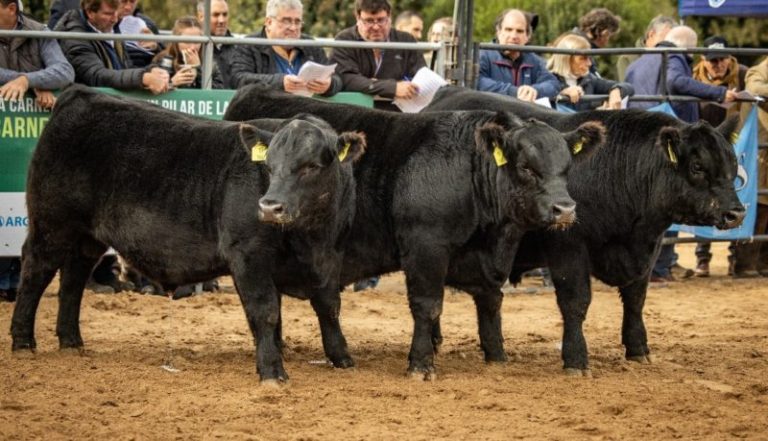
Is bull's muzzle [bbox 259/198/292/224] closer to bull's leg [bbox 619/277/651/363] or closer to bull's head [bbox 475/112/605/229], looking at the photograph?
bull's head [bbox 475/112/605/229]

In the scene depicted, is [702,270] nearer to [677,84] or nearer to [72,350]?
[677,84]

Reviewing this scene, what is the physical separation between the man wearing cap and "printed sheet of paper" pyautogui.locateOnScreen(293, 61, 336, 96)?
4.00 m

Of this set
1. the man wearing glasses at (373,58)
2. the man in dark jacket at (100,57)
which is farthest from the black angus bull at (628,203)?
the man in dark jacket at (100,57)

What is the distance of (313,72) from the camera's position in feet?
34.3

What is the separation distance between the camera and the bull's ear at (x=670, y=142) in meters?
8.53

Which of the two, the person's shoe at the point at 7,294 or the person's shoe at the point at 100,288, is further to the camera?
the person's shoe at the point at 100,288

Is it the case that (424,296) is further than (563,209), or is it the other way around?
(424,296)

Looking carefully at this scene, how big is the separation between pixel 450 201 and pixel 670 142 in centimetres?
156

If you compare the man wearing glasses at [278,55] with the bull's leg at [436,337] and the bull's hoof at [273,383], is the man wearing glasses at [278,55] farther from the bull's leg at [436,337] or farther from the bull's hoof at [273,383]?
the bull's hoof at [273,383]

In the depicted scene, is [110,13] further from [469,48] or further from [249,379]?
[249,379]

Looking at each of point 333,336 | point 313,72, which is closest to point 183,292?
point 313,72

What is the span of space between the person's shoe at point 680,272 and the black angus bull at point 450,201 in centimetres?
545

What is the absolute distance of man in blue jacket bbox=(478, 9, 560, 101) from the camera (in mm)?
11578

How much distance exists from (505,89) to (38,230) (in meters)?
4.45
